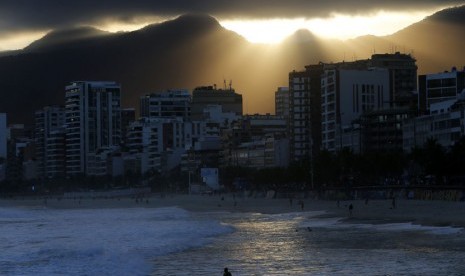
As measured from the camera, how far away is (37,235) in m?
65.0

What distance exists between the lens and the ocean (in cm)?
3809

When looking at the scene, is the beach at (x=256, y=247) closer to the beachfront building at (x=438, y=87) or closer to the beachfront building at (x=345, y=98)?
the beachfront building at (x=438, y=87)

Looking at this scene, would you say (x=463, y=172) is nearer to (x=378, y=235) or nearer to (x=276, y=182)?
(x=378, y=235)

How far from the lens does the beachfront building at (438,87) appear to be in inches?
5733

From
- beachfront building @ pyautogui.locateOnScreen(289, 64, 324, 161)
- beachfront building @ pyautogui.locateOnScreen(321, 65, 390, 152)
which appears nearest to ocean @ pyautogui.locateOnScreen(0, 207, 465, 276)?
beachfront building @ pyautogui.locateOnScreen(321, 65, 390, 152)

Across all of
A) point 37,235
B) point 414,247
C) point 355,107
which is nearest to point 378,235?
point 414,247

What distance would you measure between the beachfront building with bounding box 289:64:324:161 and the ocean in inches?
4792

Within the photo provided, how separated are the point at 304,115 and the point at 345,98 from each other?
1685 cm

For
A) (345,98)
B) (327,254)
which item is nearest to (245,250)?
(327,254)

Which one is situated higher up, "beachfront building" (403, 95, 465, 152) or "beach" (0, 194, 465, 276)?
"beachfront building" (403, 95, 465, 152)

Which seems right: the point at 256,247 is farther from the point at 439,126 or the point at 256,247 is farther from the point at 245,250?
the point at 439,126

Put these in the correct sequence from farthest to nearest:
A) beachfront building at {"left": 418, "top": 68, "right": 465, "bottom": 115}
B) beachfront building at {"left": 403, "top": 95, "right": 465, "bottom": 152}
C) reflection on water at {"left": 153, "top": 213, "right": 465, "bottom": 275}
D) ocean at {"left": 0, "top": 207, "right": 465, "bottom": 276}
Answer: beachfront building at {"left": 418, "top": 68, "right": 465, "bottom": 115} → beachfront building at {"left": 403, "top": 95, "right": 465, "bottom": 152} → ocean at {"left": 0, "top": 207, "right": 465, "bottom": 276} → reflection on water at {"left": 153, "top": 213, "right": 465, "bottom": 275}

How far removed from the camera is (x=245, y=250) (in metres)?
47.0

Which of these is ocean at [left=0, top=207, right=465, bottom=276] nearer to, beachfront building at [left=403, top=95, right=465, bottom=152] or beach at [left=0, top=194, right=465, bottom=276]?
beach at [left=0, top=194, right=465, bottom=276]
